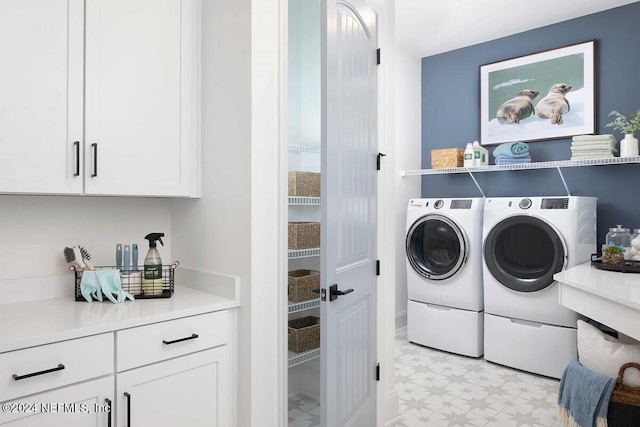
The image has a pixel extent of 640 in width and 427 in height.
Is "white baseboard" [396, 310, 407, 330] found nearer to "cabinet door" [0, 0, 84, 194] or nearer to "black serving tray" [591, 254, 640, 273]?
"black serving tray" [591, 254, 640, 273]

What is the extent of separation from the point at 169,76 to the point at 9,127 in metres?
0.66

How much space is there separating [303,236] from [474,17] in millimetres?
2553

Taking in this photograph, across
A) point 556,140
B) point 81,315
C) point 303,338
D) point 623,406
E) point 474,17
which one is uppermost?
point 474,17

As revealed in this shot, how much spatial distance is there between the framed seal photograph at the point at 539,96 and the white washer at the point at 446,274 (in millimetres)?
931

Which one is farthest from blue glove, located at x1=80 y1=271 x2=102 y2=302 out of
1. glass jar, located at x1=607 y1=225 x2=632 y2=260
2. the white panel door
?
glass jar, located at x1=607 y1=225 x2=632 y2=260

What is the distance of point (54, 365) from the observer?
52.6 inches

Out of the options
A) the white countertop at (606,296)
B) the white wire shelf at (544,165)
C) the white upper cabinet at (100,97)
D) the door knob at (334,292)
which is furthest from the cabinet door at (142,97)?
the white wire shelf at (544,165)

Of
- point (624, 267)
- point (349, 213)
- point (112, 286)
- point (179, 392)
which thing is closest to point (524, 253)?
point (624, 267)

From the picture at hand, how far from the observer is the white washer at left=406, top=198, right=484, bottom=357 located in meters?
3.42

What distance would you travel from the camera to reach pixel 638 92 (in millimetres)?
3287

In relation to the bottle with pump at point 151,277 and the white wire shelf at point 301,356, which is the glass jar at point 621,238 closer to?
the white wire shelf at point 301,356

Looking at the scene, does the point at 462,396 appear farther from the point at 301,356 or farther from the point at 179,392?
the point at 179,392

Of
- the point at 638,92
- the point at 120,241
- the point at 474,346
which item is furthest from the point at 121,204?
the point at 638,92

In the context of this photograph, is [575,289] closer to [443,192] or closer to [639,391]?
[639,391]
